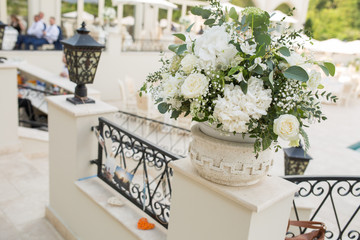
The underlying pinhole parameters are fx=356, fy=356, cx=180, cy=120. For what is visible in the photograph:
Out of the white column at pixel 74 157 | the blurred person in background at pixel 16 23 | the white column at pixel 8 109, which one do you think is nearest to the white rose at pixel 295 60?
the white column at pixel 74 157

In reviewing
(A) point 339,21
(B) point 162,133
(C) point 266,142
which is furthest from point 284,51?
(A) point 339,21

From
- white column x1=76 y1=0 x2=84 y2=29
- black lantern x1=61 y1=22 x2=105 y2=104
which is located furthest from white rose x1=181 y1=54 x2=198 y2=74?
white column x1=76 y1=0 x2=84 y2=29

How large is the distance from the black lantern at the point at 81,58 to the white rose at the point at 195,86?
213 cm

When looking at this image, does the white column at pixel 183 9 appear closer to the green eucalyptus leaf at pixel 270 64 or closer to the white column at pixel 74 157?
the white column at pixel 74 157

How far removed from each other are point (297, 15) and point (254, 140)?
23.7 metres

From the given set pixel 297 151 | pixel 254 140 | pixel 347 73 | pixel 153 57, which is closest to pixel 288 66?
pixel 254 140

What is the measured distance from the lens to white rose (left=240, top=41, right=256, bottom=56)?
1.55 metres

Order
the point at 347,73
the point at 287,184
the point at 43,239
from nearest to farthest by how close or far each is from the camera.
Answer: the point at 287,184
the point at 43,239
the point at 347,73

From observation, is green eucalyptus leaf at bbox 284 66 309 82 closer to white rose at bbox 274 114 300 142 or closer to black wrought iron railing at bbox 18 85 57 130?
white rose at bbox 274 114 300 142

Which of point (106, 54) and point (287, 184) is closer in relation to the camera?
point (287, 184)

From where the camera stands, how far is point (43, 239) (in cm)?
380

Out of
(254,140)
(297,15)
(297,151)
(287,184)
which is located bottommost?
Answer: (297,151)

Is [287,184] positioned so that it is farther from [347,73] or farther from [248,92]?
[347,73]

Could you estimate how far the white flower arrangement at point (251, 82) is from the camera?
→ 1.52m
